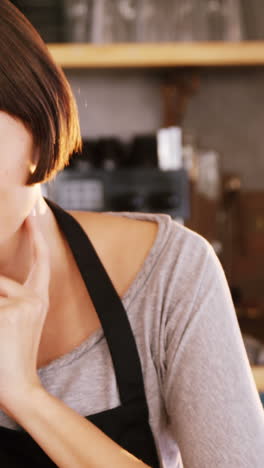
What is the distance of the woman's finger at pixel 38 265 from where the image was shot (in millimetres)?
833

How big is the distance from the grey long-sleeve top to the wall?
4.82 ft

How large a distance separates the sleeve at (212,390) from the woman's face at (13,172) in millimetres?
243

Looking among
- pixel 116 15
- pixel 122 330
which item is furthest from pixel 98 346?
pixel 116 15

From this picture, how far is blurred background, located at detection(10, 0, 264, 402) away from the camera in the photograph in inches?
78.1

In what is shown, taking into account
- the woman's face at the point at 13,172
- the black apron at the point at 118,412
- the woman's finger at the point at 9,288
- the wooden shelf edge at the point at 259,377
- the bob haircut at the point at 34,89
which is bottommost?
the wooden shelf edge at the point at 259,377

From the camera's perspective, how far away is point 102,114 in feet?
7.72

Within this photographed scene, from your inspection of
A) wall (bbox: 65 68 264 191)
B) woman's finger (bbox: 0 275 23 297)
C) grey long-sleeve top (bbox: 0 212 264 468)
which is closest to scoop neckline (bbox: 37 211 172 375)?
grey long-sleeve top (bbox: 0 212 264 468)

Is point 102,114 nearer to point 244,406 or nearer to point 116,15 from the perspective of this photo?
point 116,15

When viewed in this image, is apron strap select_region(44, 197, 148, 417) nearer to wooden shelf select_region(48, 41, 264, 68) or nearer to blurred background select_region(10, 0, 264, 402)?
blurred background select_region(10, 0, 264, 402)

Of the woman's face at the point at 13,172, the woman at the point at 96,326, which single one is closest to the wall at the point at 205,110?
the woman at the point at 96,326

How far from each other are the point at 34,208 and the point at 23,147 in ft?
0.48

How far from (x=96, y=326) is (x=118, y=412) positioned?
0.12 metres

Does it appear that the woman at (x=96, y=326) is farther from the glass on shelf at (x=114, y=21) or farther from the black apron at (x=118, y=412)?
the glass on shelf at (x=114, y=21)

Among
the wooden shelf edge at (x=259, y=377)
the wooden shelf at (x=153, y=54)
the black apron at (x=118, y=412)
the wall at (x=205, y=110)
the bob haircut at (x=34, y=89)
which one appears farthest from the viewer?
the wall at (x=205, y=110)
